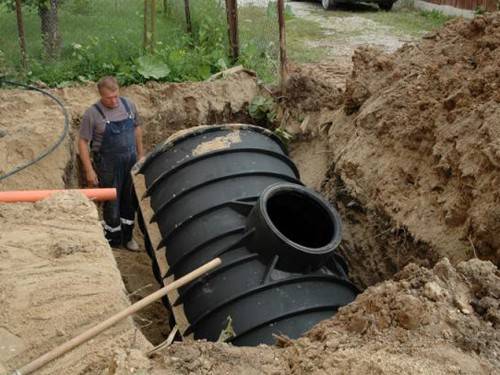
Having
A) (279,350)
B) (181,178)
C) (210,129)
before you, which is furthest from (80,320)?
(210,129)

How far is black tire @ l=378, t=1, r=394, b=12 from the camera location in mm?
15836

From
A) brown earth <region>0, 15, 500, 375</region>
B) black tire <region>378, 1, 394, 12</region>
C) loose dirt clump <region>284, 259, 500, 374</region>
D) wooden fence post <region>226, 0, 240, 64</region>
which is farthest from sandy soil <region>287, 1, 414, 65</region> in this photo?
loose dirt clump <region>284, 259, 500, 374</region>

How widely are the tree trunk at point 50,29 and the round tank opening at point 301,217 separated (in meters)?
5.13

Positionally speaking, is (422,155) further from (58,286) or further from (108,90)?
(58,286)

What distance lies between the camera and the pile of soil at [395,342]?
2.73 m

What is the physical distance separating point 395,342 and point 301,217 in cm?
243

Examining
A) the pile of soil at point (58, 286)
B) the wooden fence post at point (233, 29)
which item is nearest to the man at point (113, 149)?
the pile of soil at point (58, 286)

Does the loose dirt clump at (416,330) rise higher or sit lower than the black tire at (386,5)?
higher

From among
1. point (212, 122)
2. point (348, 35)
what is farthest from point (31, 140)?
point (348, 35)

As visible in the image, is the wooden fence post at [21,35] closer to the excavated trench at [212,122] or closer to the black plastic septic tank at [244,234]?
the excavated trench at [212,122]

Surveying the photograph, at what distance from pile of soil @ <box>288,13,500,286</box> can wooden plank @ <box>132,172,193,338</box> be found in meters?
1.77

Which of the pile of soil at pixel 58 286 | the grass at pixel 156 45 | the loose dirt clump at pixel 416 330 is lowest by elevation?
the pile of soil at pixel 58 286

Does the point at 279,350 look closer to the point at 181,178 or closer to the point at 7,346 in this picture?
the point at 7,346

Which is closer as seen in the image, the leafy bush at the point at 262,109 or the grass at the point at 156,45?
the leafy bush at the point at 262,109
